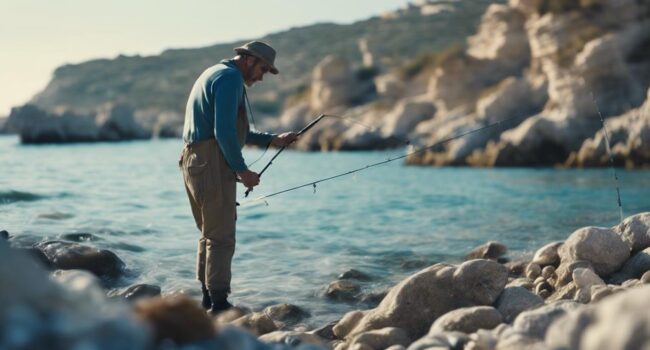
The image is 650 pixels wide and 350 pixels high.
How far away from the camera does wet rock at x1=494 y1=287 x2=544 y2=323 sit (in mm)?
5594

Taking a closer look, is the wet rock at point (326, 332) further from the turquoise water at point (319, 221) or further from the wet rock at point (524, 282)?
the wet rock at point (524, 282)

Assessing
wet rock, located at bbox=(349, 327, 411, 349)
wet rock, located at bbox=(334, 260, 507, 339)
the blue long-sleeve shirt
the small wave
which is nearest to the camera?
wet rock, located at bbox=(349, 327, 411, 349)

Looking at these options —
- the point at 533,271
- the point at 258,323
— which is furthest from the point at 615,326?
the point at 533,271

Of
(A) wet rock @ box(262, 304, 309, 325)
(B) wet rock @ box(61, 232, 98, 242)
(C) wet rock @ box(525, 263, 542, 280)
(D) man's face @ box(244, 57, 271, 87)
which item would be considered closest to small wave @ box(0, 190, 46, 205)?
(B) wet rock @ box(61, 232, 98, 242)

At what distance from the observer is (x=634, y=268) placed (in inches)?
289

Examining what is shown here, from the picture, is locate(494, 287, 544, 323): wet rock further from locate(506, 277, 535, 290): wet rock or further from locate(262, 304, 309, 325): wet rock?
locate(262, 304, 309, 325): wet rock

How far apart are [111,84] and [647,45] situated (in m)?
110

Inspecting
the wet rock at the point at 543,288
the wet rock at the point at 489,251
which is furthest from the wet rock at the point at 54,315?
the wet rock at the point at 489,251

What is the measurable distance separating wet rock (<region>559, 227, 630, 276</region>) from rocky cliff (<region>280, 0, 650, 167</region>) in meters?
9.23

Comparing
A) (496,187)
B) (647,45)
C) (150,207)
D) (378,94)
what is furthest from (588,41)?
(378,94)

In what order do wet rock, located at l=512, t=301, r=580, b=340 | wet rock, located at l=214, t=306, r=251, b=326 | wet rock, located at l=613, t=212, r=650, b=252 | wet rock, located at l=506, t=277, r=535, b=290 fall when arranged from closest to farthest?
wet rock, located at l=512, t=301, r=580, b=340 → wet rock, located at l=214, t=306, r=251, b=326 → wet rock, located at l=506, t=277, r=535, b=290 → wet rock, located at l=613, t=212, r=650, b=252

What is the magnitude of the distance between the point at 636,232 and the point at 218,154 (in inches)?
177

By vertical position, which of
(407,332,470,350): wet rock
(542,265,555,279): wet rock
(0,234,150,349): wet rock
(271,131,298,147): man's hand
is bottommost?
(542,265,555,279): wet rock

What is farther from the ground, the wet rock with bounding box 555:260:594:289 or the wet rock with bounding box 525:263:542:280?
the wet rock with bounding box 555:260:594:289
